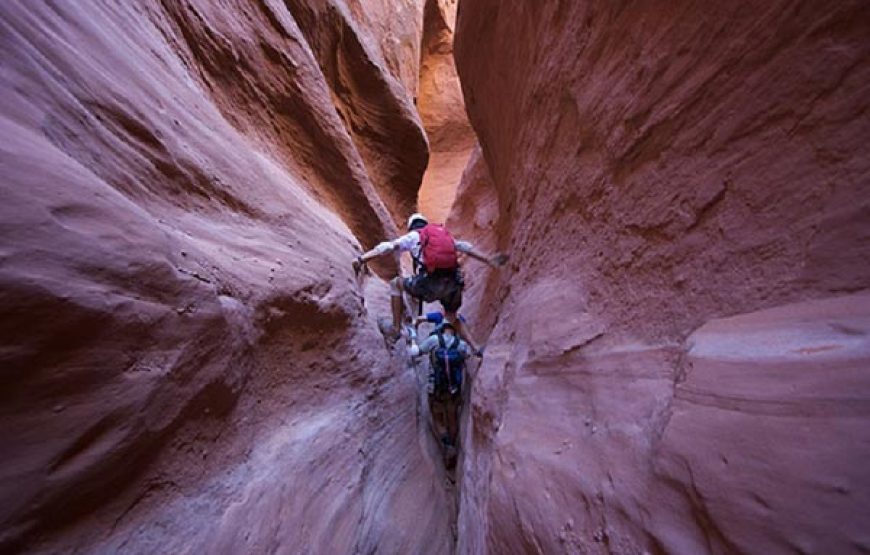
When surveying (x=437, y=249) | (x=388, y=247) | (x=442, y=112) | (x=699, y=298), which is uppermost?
(x=442, y=112)

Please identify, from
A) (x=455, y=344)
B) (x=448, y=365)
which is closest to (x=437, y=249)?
(x=455, y=344)

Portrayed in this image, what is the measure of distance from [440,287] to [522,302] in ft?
6.21

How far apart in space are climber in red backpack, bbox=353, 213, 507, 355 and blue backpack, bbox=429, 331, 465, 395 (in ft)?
0.96

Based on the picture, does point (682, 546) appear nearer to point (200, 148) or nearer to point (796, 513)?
point (796, 513)

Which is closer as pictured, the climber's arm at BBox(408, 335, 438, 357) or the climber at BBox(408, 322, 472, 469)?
the climber at BBox(408, 322, 472, 469)

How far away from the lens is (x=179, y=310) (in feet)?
6.33

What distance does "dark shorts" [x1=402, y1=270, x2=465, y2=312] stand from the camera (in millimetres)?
5305

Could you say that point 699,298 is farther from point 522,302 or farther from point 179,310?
point 179,310

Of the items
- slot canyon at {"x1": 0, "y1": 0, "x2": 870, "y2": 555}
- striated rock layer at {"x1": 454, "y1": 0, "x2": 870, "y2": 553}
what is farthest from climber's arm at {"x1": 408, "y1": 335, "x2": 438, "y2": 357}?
striated rock layer at {"x1": 454, "y1": 0, "x2": 870, "y2": 553}

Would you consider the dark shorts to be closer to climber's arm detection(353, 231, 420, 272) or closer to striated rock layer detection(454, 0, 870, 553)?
climber's arm detection(353, 231, 420, 272)

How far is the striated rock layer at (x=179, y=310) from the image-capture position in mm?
1402

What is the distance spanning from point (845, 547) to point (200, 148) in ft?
10.5

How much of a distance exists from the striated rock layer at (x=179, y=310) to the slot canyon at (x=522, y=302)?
0.01 meters

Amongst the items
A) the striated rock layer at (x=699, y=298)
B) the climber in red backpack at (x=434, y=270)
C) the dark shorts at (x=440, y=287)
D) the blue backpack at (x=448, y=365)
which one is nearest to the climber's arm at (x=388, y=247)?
the climber in red backpack at (x=434, y=270)
